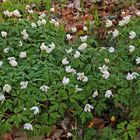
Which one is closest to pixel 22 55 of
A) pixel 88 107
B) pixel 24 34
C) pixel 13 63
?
pixel 13 63

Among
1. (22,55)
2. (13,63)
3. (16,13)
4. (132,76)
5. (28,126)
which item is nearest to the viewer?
(28,126)

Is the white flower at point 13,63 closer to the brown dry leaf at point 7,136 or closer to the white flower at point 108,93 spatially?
the brown dry leaf at point 7,136

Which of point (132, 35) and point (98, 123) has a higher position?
point (132, 35)

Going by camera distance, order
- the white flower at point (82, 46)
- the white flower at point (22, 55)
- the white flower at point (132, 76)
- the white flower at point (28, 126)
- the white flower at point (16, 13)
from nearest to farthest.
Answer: the white flower at point (28, 126) < the white flower at point (132, 76) < the white flower at point (22, 55) < the white flower at point (82, 46) < the white flower at point (16, 13)

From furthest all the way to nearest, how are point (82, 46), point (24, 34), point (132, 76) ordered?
point (24, 34) < point (82, 46) < point (132, 76)

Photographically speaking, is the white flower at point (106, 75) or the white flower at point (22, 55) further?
the white flower at point (22, 55)

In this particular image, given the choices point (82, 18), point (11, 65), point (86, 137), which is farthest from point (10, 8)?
point (86, 137)

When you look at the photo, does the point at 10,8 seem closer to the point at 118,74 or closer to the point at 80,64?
the point at 80,64

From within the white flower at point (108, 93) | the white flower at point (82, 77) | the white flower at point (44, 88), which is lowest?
the white flower at point (108, 93)

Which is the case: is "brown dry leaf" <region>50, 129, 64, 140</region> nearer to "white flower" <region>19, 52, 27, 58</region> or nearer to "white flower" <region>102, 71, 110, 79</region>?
"white flower" <region>102, 71, 110, 79</region>

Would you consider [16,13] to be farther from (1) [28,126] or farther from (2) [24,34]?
(1) [28,126]

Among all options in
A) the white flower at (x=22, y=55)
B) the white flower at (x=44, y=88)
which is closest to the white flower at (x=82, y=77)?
the white flower at (x=44, y=88)
